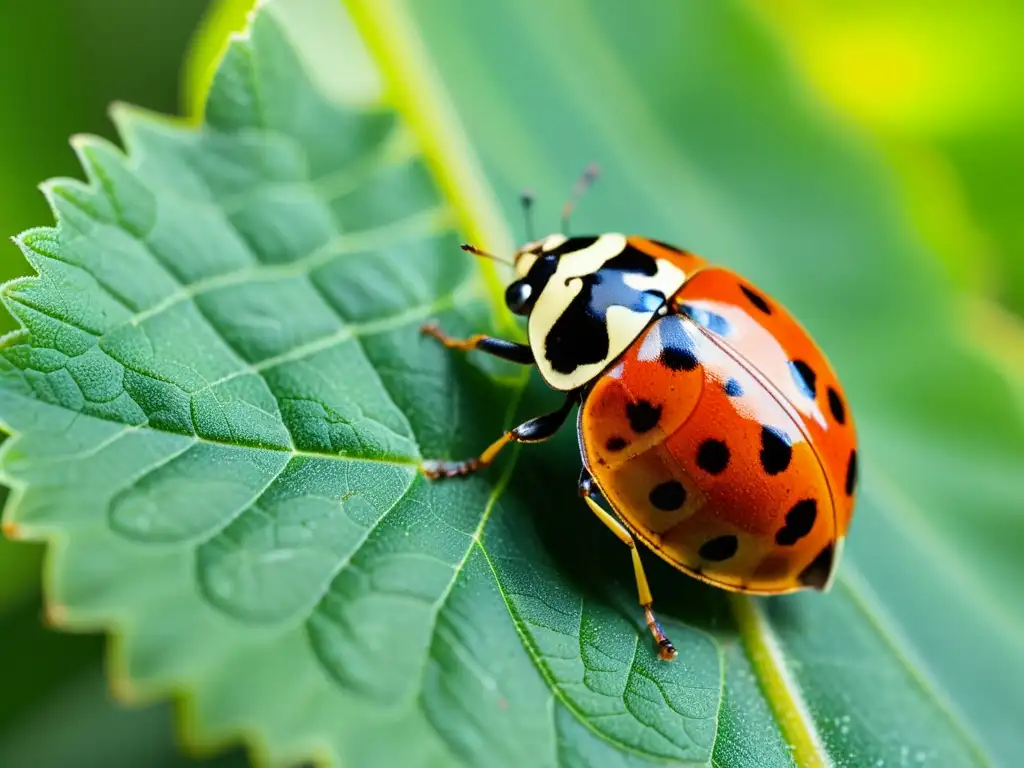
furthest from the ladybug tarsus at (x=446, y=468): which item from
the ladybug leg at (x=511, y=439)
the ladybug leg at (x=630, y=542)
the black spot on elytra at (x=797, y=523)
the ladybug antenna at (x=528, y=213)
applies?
the ladybug antenna at (x=528, y=213)

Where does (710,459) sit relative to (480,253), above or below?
below

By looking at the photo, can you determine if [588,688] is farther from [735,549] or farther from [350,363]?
[350,363]

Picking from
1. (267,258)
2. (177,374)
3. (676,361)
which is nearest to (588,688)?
(676,361)

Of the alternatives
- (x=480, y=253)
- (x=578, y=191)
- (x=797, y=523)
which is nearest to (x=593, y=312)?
(x=480, y=253)

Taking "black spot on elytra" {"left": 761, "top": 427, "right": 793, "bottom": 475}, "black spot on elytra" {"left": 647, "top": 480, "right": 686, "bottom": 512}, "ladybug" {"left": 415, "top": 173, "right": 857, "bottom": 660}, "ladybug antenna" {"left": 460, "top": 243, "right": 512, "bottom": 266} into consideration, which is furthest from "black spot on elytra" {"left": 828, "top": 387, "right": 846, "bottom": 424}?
"ladybug antenna" {"left": 460, "top": 243, "right": 512, "bottom": 266}

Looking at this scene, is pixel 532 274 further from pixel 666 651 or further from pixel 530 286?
pixel 666 651

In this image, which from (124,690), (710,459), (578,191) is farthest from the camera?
(578,191)
